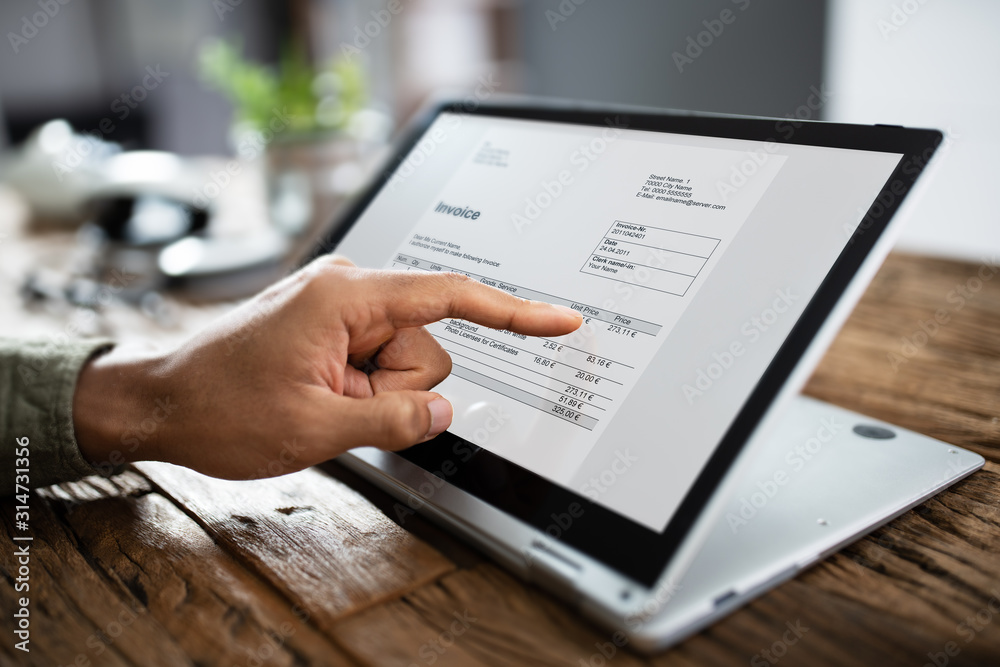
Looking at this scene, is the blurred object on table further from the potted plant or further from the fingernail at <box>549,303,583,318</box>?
the fingernail at <box>549,303,583,318</box>

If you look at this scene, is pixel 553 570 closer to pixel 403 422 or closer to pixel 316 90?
pixel 403 422

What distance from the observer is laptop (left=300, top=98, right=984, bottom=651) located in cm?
41

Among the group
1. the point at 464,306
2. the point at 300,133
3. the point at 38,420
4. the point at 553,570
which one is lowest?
the point at 38,420

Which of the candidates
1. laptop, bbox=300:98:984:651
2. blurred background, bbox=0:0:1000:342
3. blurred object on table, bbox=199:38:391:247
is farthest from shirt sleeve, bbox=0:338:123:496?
blurred object on table, bbox=199:38:391:247

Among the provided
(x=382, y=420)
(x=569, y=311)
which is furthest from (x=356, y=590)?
(x=569, y=311)

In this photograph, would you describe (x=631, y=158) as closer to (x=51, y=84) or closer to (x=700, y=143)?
(x=700, y=143)

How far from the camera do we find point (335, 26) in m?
4.36

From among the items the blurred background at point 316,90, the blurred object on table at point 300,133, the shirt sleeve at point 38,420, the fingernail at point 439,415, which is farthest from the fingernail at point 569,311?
the blurred object on table at point 300,133

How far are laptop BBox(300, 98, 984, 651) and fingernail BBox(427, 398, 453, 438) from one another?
1.2 inches

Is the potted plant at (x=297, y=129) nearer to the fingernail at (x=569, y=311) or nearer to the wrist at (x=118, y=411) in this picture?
the wrist at (x=118, y=411)

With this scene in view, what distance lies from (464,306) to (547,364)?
73 millimetres

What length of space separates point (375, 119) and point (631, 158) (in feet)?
3.21

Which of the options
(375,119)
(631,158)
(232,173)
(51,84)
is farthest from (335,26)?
(631,158)

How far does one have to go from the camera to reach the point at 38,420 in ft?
1.85
